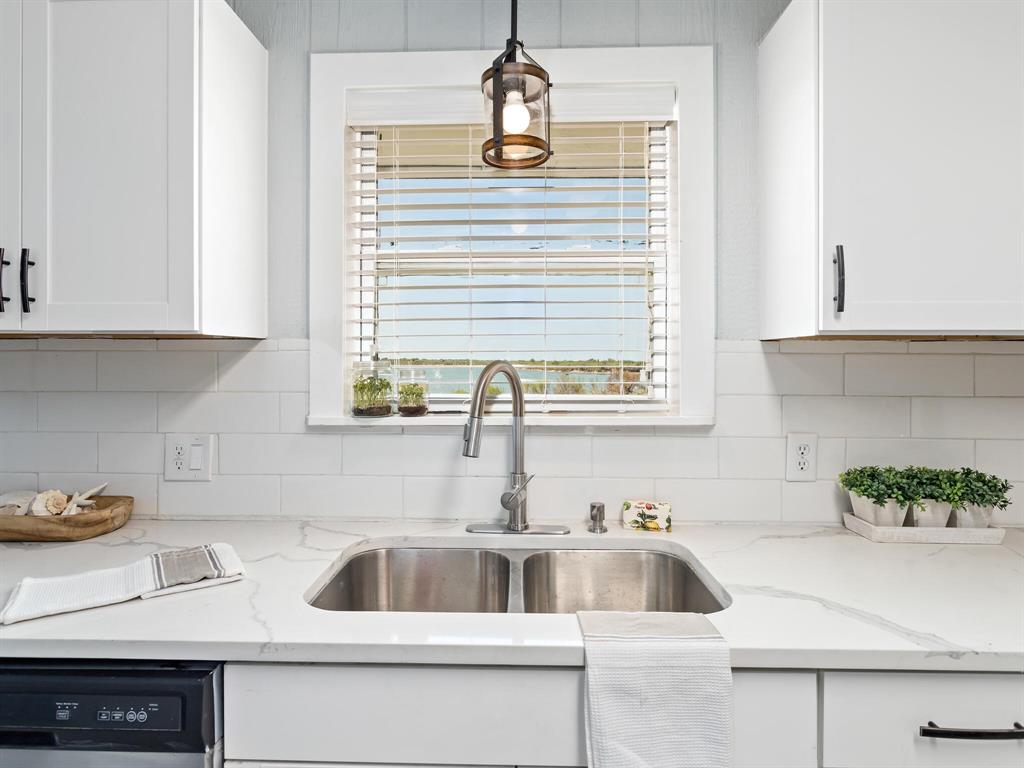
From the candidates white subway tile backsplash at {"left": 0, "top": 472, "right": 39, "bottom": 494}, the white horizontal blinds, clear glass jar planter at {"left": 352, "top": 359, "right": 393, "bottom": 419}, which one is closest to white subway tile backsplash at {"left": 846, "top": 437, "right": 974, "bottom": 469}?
the white horizontal blinds

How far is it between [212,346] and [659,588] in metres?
1.32

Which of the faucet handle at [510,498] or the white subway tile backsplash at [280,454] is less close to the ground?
the white subway tile backsplash at [280,454]

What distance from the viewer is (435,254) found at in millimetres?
1835

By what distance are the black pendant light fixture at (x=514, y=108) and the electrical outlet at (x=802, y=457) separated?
3.20 ft

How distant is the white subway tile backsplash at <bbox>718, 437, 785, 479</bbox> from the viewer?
1.73 m

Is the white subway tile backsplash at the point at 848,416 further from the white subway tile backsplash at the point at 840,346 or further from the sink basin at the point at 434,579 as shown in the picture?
the sink basin at the point at 434,579

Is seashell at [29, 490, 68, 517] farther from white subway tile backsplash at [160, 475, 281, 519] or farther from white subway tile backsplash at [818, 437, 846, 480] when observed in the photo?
white subway tile backsplash at [818, 437, 846, 480]

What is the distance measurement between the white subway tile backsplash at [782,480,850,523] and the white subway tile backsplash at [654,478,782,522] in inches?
1.8

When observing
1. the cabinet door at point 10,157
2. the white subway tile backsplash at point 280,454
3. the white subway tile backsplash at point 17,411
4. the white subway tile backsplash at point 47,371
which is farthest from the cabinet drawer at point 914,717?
the white subway tile backsplash at point 17,411

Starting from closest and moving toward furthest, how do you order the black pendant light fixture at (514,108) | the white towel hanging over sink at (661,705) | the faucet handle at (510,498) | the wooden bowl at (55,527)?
the white towel hanging over sink at (661,705) < the black pendant light fixture at (514,108) < the wooden bowl at (55,527) < the faucet handle at (510,498)

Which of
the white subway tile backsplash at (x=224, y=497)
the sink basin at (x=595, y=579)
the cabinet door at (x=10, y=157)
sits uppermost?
the cabinet door at (x=10, y=157)

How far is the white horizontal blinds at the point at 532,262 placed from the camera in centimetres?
181

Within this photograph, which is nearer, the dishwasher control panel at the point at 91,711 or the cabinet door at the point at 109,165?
the dishwasher control panel at the point at 91,711

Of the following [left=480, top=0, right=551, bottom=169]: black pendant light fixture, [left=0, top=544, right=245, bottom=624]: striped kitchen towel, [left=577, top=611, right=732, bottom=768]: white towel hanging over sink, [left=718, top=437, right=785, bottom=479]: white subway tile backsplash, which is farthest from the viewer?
[left=718, top=437, right=785, bottom=479]: white subway tile backsplash
